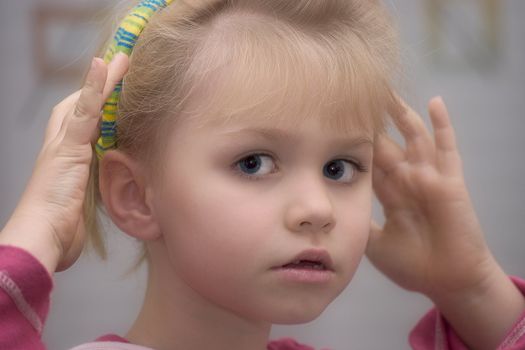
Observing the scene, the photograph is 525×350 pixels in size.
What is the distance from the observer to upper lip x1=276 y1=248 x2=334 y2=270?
896mm

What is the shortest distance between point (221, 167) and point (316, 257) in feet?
0.48

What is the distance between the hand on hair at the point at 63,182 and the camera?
896 millimetres

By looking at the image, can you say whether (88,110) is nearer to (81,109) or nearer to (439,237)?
(81,109)

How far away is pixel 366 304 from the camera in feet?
5.51

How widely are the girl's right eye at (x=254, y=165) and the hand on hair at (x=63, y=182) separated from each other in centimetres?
18

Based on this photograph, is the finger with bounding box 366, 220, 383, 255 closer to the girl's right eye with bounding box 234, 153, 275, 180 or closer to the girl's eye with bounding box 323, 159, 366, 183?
the girl's eye with bounding box 323, 159, 366, 183

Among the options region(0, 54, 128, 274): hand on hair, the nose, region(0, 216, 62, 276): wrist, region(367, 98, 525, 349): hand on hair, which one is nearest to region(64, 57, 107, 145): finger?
region(0, 54, 128, 274): hand on hair

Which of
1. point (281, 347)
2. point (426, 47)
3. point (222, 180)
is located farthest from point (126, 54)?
point (426, 47)

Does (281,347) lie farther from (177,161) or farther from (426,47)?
(426,47)

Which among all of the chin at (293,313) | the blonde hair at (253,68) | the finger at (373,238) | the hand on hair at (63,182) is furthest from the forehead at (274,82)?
the finger at (373,238)

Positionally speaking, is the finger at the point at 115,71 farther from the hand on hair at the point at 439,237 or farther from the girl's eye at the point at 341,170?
the hand on hair at the point at 439,237

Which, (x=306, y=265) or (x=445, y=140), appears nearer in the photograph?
(x=306, y=265)

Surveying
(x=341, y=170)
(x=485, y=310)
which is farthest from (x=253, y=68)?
(x=485, y=310)

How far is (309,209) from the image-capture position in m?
0.88
